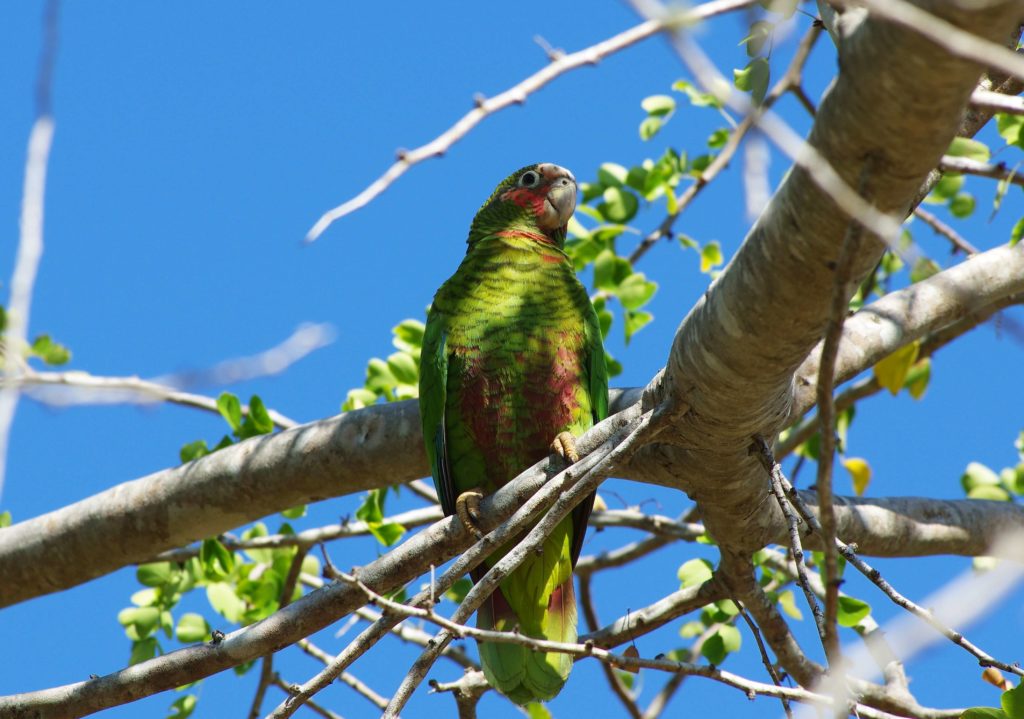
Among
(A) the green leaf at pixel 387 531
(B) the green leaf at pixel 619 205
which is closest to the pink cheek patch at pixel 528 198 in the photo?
(B) the green leaf at pixel 619 205

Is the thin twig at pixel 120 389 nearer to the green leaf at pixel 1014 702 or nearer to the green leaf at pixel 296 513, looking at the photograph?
the green leaf at pixel 296 513

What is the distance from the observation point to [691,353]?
7.70 feet

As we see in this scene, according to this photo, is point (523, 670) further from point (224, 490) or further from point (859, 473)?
point (859, 473)

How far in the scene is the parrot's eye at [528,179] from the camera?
15.1 feet

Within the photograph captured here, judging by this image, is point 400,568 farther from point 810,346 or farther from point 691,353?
point 810,346

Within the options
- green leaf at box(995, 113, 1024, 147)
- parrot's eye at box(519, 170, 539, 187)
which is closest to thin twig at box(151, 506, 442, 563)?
parrot's eye at box(519, 170, 539, 187)

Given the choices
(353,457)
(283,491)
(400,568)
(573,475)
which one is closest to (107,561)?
(283,491)

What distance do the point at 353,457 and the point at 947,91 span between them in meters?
2.44

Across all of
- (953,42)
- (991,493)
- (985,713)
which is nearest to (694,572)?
(985,713)

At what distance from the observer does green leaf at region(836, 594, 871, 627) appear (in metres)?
3.13

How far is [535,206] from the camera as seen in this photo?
14.9 ft

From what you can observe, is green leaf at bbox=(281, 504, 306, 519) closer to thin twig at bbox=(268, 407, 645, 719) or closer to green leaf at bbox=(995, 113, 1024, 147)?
thin twig at bbox=(268, 407, 645, 719)

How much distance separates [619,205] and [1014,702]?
2807 millimetres

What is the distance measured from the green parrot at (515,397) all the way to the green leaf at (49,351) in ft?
5.22
